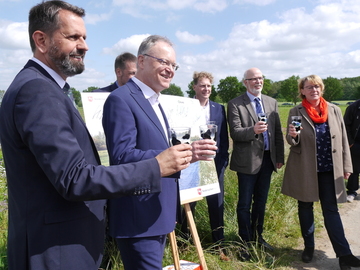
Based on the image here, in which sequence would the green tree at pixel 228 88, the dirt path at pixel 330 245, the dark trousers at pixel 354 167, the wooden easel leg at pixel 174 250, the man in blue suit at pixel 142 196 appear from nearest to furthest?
the man in blue suit at pixel 142 196
the wooden easel leg at pixel 174 250
the dirt path at pixel 330 245
the dark trousers at pixel 354 167
the green tree at pixel 228 88

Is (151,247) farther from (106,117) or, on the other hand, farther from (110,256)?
(110,256)

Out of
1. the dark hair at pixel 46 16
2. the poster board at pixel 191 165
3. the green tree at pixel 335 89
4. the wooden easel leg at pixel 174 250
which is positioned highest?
the green tree at pixel 335 89

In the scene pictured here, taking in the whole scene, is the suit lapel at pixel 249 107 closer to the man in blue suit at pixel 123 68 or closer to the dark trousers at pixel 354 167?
the man in blue suit at pixel 123 68

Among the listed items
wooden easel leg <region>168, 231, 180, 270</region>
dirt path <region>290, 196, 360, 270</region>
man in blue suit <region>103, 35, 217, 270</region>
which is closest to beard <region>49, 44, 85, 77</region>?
man in blue suit <region>103, 35, 217, 270</region>

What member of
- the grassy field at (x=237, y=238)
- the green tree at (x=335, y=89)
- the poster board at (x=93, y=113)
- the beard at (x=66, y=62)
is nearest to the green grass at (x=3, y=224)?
the grassy field at (x=237, y=238)

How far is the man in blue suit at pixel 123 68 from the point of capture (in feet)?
14.9

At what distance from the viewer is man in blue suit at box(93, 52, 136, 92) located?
455 cm

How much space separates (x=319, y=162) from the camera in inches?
159

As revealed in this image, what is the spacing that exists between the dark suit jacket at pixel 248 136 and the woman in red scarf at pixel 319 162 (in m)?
0.32

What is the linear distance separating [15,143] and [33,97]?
9.3 inches

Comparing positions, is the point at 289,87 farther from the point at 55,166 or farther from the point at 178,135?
the point at 55,166

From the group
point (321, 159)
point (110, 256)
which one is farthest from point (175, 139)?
point (321, 159)

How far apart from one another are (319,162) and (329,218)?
701mm

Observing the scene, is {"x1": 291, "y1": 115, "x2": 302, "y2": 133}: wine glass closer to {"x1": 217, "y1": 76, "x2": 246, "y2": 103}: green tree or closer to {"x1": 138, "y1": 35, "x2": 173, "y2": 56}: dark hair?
{"x1": 138, "y1": 35, "x2": 173, "y2": 56}: dark hair
